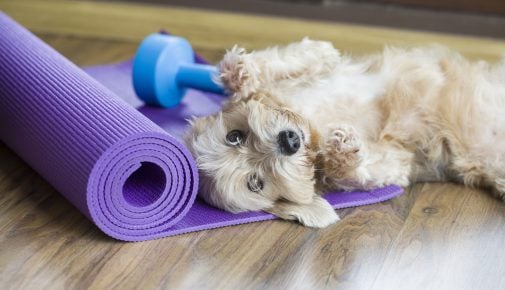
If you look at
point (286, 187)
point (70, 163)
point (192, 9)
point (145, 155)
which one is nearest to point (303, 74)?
point (286, 187)

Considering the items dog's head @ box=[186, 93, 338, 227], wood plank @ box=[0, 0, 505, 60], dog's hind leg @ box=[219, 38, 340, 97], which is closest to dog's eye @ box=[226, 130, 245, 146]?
dog's head @ box=[186, 93, 338, 227]

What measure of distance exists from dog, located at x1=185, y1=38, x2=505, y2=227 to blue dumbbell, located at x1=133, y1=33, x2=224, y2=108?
0.42m

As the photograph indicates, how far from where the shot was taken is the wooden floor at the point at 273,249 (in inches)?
95.4

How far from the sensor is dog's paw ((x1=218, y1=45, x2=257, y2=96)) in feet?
9.71

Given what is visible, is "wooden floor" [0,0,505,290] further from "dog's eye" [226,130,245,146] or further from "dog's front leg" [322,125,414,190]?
"dog's eye" [226,130,245,146]

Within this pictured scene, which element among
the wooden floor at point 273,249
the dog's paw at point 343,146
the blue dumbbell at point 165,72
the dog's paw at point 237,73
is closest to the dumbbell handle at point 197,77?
the blue dumbbell at point 165,72

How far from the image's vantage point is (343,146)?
2.78m

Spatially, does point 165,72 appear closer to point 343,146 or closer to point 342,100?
point 342,100

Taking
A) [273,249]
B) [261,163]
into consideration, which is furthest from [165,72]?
[273,249]

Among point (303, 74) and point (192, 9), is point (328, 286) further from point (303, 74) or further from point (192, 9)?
point (192, 9)

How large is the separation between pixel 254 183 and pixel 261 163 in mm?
78

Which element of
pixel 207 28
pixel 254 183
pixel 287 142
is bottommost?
pixel 207 28

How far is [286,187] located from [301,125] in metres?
0.24

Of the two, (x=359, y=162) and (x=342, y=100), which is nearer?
(x=359, y=162)
